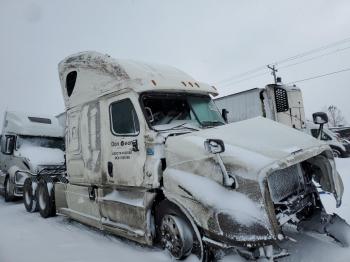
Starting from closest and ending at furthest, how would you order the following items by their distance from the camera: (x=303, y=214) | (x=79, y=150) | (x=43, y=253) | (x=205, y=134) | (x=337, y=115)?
(x=205, y=134)
(x=303, y=214)
(x=43, y=253)
(x=79, y=150)
(x=337, y=115)

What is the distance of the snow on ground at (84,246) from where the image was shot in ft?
14.3

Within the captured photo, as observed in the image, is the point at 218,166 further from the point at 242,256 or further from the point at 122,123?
the point at 122,123

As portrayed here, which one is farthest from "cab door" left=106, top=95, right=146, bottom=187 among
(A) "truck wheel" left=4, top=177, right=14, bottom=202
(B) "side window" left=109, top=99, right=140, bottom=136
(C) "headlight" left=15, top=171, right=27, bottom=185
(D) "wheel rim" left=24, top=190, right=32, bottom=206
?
(A) "truck wheel" left=4, top=177, right=14, bottom=202

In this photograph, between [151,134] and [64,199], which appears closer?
[151,134]

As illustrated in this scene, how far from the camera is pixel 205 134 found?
4547mm

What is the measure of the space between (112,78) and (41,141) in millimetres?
7165

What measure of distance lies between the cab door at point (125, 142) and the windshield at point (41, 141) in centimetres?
690

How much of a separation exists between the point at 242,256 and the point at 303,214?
1.34 metres

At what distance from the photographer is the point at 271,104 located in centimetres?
1480

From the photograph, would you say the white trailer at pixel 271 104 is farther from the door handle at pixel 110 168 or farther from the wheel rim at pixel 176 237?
the wheel rim at pixel 176 237

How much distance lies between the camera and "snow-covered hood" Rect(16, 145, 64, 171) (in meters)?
10.5

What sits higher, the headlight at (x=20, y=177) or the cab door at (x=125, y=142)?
the cab door at (x=125, y=142)

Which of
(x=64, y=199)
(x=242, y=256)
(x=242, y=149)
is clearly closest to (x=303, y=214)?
(x=242, y=256)

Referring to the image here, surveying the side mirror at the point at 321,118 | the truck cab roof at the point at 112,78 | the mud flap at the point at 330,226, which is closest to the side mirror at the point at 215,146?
the truck cab roof at the point at 112,78
